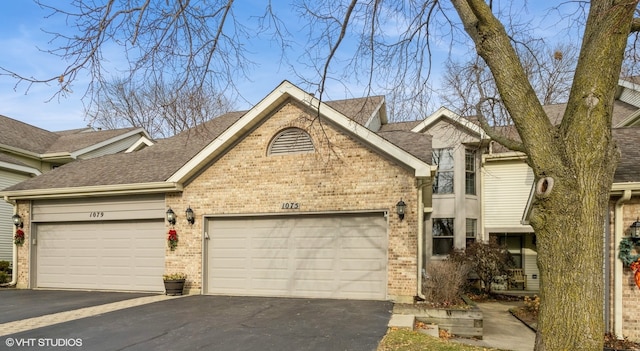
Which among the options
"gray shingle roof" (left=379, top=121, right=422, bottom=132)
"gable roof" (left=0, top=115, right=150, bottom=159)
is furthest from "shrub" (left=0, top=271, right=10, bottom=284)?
"gray shingle roof" (left=379, top=121, right=422, bottom=132)

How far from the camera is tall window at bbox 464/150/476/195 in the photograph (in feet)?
56.6

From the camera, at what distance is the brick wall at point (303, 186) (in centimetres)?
1020

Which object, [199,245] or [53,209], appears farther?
[53,209]

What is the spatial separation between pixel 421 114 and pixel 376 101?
9140mm

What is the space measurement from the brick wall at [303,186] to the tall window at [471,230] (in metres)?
7.93

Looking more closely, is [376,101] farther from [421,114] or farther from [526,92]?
[526,92]

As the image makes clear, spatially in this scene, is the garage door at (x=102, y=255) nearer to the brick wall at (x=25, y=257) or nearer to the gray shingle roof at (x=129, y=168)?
the brick wall at (x=25, y=257)

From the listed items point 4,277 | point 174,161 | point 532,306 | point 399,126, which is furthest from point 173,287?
point 399,126

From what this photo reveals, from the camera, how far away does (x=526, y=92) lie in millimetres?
4594

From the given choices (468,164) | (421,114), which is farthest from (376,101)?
(421,114)

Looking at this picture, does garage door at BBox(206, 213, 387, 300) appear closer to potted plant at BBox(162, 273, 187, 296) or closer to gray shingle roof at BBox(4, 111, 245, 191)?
potted plant at BBox(162, 273, 187, 296)

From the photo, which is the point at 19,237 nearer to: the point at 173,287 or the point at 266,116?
the point at 173,287

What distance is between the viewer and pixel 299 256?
36.6 feet

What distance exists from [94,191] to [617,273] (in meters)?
13.1
